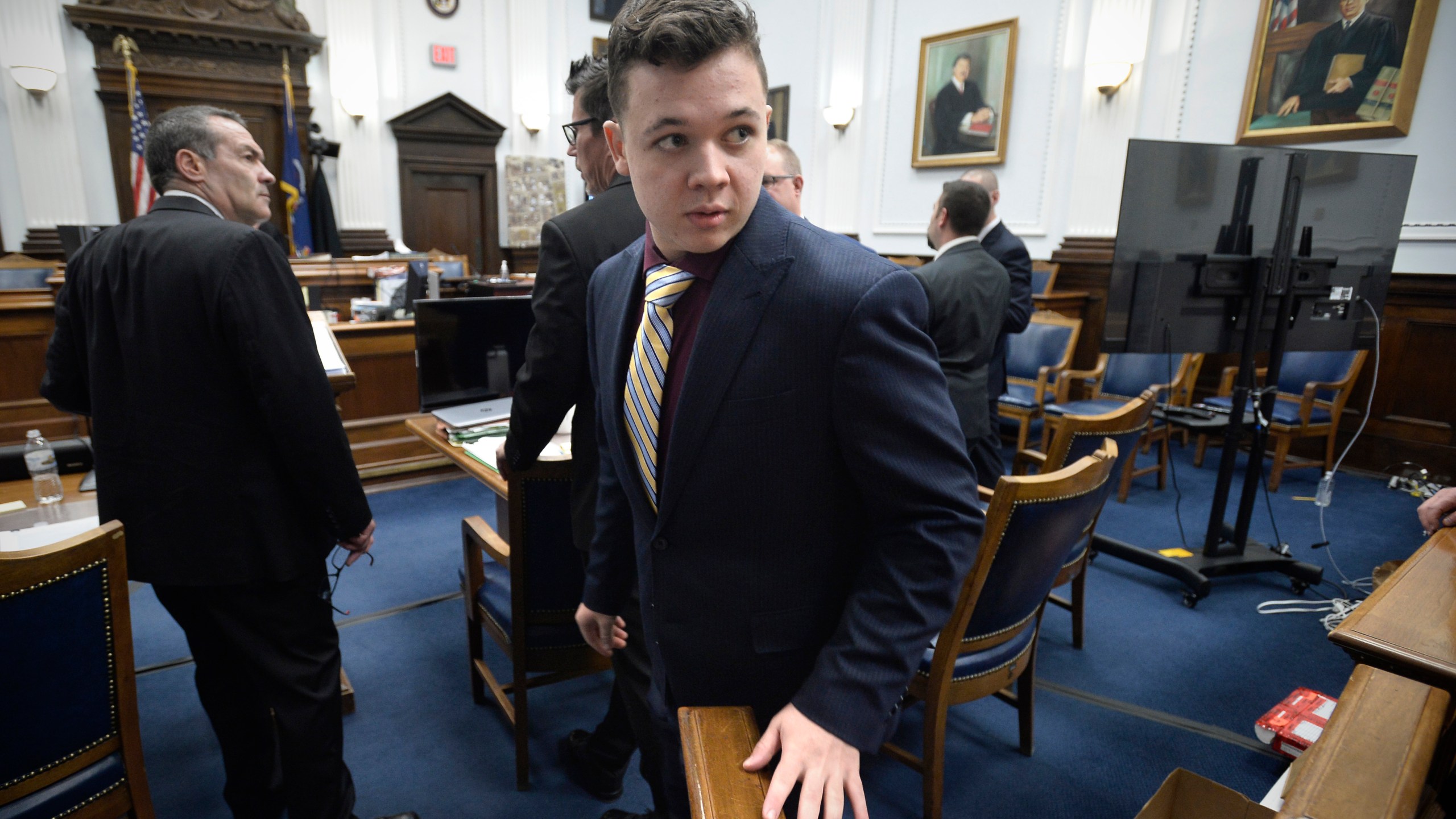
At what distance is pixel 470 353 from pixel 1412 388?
5422 millimetres

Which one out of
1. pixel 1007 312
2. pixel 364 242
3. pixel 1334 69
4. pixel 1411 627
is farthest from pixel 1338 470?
pixel 364 242

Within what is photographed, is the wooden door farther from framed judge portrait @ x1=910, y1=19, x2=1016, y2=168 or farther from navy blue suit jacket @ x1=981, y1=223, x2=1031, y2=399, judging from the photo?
navy blue suit jacket @ x1=981, y1=223, x2=1031, y2=399

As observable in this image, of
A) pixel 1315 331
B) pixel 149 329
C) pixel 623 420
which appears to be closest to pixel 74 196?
pixel 149 329

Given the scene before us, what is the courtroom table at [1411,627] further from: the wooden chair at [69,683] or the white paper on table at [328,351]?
the white paper on table at [328,351]

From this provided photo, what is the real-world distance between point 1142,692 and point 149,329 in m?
2.88

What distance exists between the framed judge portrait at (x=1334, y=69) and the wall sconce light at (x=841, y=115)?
3.55 metres

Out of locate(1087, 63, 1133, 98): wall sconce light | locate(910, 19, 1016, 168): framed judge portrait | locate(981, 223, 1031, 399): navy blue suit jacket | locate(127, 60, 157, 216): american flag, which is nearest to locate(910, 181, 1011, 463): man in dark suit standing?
locate(981, 223, 1031, 399): navy blue suit jacket

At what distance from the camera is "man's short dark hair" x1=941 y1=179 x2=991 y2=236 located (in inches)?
111

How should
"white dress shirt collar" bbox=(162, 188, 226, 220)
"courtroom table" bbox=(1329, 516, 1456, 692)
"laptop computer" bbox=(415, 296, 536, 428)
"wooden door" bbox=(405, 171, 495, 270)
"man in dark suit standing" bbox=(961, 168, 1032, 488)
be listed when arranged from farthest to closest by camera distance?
"wooden door" bbox=(405, 171, 495, 270) → "man in dark suit standing" bbox=(961, 168, 1032, 488) → "laptop computer" bbox=(415, 296, 536, 428) → "white dress shirt collar" bbox=(162, 188, 226, 220) → "courtroom table" bbox=(1329, 516, 1456, 692)

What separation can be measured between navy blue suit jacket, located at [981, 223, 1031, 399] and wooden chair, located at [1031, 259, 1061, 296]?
245cm

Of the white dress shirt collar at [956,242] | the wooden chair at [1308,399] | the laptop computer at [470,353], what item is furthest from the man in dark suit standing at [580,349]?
the wooden chair at [1308,399]

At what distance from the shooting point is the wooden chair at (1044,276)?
583cm

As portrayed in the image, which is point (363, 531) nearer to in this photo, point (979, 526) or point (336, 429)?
point (336, 429)

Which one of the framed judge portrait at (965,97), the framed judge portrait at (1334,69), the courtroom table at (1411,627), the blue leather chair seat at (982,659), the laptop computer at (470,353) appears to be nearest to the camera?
the courtroom table at (1411,627)
